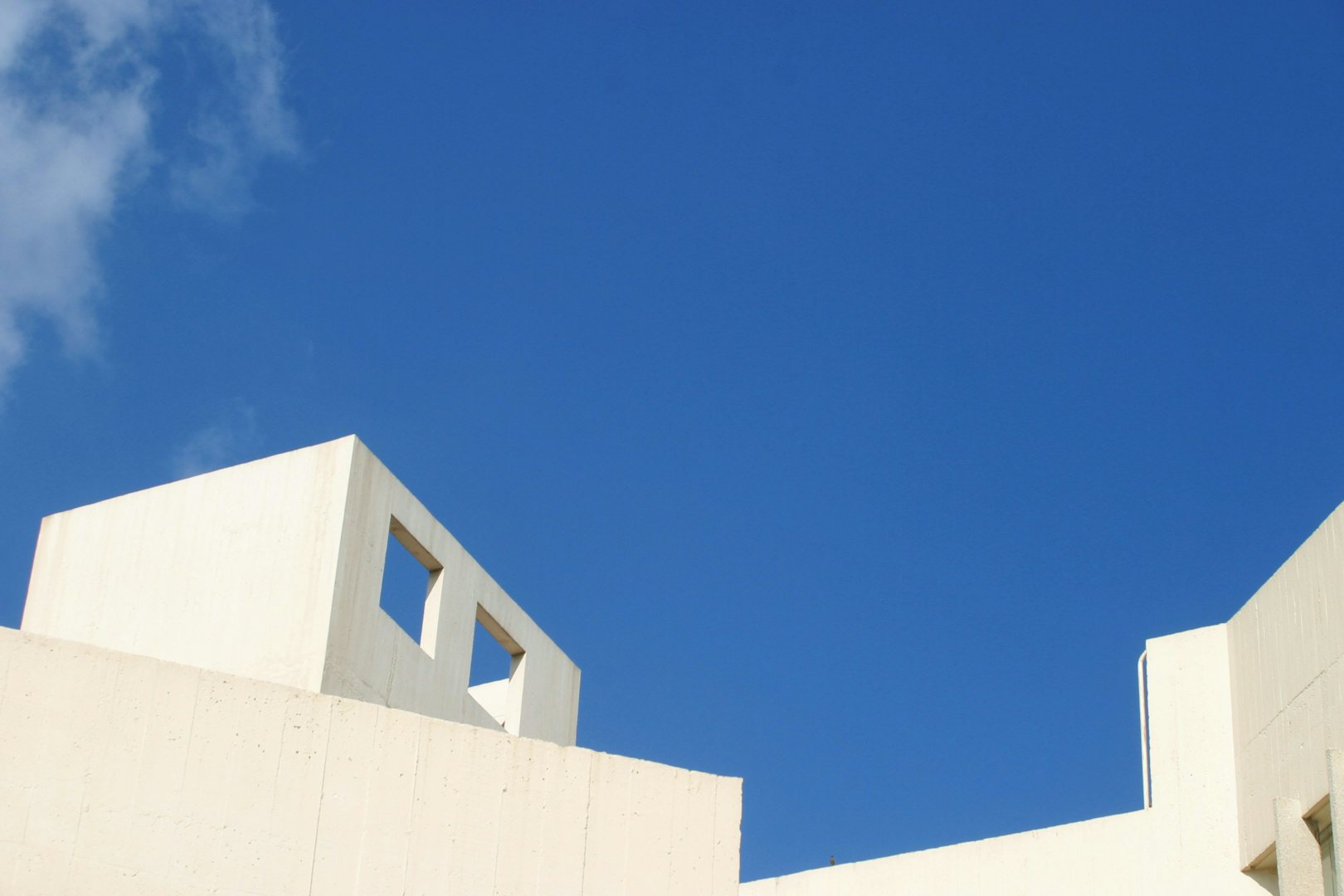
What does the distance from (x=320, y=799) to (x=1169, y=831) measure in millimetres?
10120

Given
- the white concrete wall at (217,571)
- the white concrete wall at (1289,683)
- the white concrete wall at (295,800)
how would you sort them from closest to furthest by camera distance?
the white concrete wall at (295,800)
the white concrete wall at (1289,683)
the white concrete wall at (217,571)

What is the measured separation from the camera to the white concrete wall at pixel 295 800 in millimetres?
11164

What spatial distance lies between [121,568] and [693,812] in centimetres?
1125

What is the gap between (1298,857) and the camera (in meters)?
16.2

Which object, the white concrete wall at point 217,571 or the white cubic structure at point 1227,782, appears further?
the white concrete wall at point 217,571

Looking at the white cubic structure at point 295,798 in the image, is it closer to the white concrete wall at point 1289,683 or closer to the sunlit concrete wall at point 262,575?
the white concrete wall at point 1289,683

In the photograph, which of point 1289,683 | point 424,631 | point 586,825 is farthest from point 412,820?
point 424,631

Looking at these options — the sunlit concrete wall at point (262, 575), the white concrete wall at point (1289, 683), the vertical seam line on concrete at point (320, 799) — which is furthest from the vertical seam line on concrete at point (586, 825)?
the sunlit concrete wall at point (262, 575)

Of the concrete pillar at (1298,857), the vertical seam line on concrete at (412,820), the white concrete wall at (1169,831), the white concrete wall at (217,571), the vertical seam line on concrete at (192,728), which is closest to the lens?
the vertical seam line on concrete at (192,728)

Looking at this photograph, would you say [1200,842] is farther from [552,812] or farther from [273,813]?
[273,813]

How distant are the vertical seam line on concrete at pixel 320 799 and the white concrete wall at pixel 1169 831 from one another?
389 inches

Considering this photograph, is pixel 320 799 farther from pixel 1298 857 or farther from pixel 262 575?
pixel 1298 857

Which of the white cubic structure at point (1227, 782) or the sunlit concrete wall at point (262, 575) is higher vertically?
the sunlit concrete wall at point (262, 575)

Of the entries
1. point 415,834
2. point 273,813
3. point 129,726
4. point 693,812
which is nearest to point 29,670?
point 129,726
